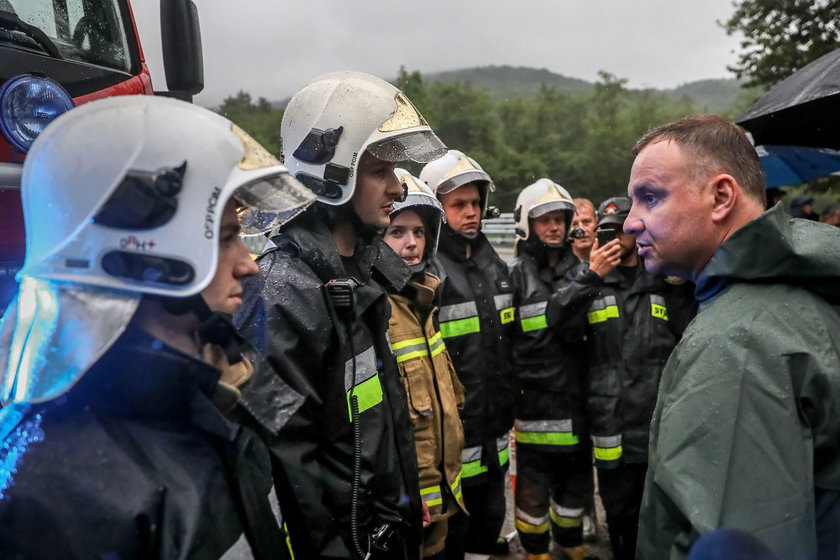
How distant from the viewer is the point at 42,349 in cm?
122

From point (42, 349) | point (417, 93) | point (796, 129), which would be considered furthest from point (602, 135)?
point (42, 349)

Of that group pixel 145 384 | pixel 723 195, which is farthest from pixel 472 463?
pixel 145 384

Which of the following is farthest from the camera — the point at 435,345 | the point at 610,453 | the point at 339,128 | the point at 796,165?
the point at 796,165

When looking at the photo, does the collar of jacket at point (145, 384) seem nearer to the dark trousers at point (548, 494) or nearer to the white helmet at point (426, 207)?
the white helmet at point (426, 207)

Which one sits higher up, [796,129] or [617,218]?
[796,129]

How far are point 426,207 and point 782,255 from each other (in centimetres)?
232

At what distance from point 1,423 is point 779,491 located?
172 centimetres

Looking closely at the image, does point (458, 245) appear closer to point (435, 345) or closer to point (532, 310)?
point (532, 310)

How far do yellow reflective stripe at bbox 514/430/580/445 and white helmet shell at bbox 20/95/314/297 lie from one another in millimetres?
3355

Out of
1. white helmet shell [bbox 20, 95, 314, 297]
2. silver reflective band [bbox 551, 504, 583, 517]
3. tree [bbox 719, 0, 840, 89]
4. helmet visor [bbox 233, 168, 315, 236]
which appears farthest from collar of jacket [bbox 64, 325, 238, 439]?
tree [bbox 719, 0, 840, 89]

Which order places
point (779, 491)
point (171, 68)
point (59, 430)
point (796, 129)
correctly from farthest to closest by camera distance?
point (796, 129)
point (171, 68)
point (779, 491)
point (59, 430)

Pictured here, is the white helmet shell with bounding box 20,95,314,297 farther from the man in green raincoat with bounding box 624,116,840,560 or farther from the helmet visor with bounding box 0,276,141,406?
the man in green raincoat with bounding box 624,116,840,560

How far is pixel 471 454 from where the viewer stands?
147 inches

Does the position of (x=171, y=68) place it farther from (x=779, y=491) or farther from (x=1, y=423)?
(x=779, y=491)
